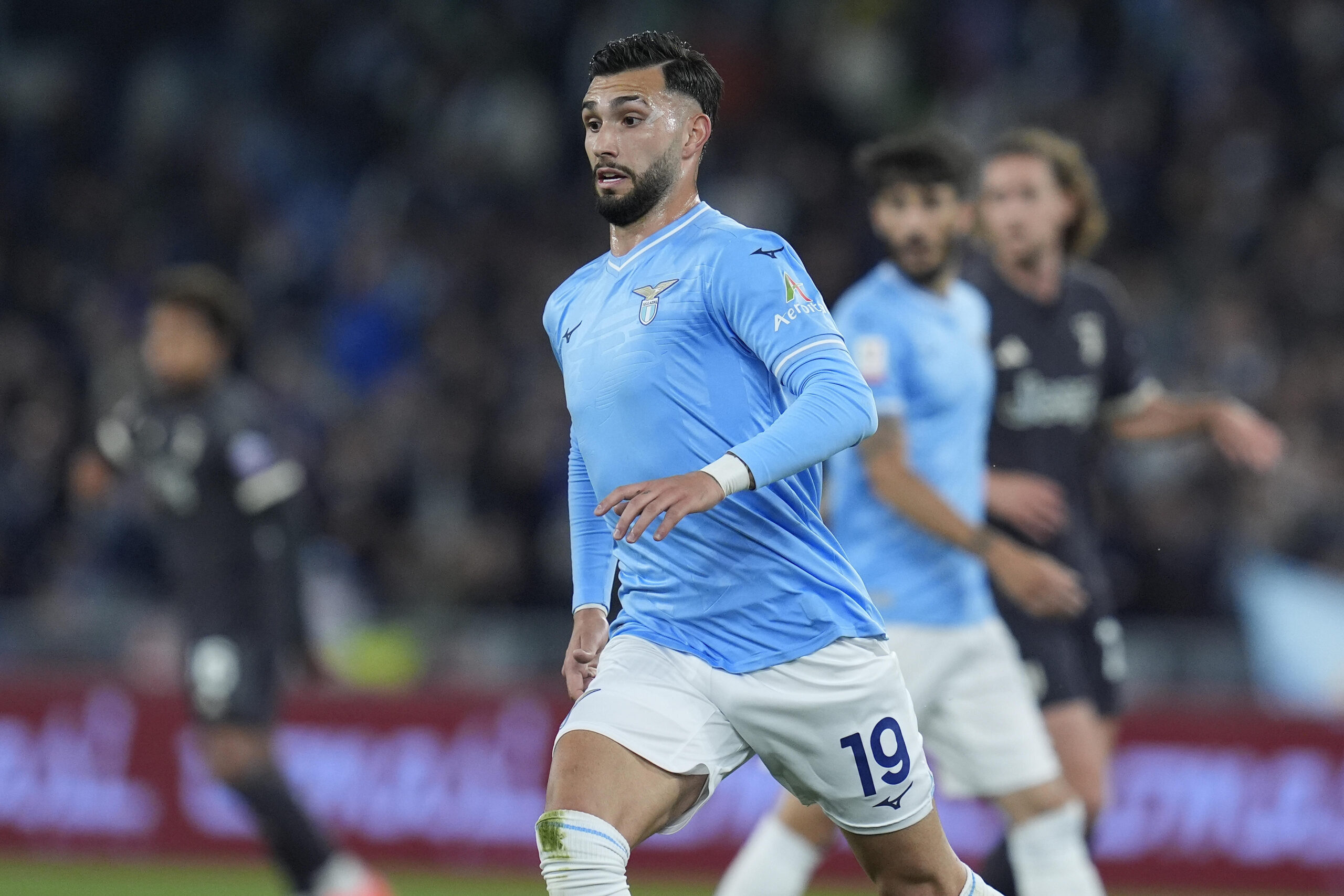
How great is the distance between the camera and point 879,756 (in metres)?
4.00

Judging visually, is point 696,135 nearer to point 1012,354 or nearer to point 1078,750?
point 1012,354

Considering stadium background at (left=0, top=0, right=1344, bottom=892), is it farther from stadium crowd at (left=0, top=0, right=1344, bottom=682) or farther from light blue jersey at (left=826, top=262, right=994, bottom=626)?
light blue jersey at (left=826, top=262, right=994, bottom=626)

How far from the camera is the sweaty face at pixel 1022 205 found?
6223 mm

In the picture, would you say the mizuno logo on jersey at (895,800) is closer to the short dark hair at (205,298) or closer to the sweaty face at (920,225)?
the sweaty face at (920,225)

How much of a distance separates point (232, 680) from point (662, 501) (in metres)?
4.40

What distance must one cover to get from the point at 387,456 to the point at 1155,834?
5920mm

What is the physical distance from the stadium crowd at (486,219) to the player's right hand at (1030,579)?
5505 millimetres

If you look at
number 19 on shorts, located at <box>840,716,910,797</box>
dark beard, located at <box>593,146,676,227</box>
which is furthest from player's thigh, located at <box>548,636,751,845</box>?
dark beard, located at <box>593,146,676,227</box>

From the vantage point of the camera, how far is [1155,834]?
29.9 feet

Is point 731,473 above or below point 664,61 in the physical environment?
below

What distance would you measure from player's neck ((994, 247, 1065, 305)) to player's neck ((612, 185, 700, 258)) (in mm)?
2402

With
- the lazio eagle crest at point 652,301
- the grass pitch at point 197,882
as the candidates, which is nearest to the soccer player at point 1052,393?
the lazio eagle crest at point 652,301

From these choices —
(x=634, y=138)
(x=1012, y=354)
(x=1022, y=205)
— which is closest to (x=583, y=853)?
(x=634, y=138)

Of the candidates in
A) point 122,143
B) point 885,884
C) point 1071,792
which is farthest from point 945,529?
point 122,143
